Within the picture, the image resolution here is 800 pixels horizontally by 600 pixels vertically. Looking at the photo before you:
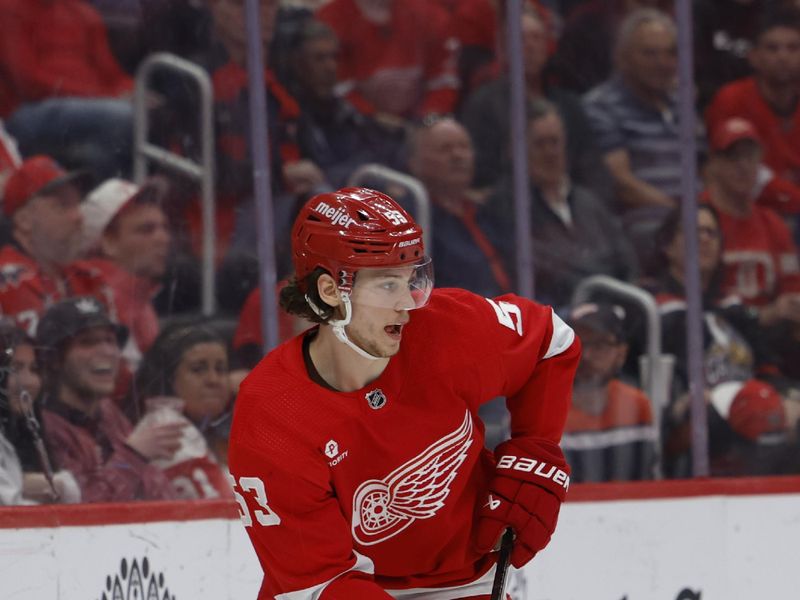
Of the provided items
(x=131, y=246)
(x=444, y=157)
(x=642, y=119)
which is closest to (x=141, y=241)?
(x=131, y=246)

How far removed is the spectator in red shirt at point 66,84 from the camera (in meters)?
3.42

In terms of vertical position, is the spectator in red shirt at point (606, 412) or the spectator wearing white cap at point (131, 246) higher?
the spectator wearing white cap at point (131, 246)

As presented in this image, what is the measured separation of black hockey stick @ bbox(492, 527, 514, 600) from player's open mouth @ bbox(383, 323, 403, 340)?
0.46m

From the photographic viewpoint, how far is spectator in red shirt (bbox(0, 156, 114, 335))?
330 cm

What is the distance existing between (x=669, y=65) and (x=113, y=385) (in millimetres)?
1982

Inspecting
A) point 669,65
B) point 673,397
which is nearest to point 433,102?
point 669,65

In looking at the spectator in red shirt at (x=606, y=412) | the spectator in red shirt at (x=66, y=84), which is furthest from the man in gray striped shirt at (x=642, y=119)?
the spectator in red shirt at (x=66, y=84)

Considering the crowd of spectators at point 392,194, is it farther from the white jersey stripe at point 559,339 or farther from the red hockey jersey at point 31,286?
the white jersey stripe at point 559,339

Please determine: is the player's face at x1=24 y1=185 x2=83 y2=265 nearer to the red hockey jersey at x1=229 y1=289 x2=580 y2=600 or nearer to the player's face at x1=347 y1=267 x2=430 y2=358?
the red hockey jersey at x1=229 y1=289 x2=580 y2=600

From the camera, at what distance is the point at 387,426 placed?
2.40m

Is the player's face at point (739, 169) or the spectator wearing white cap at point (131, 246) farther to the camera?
the player's face at point (739, 169)

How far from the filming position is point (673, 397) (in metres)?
4.00

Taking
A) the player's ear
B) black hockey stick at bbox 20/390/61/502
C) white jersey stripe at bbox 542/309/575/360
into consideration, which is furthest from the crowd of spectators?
the player's ear

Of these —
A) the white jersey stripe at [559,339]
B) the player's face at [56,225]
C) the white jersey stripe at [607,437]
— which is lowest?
the white jersey stripe at [607,437]
